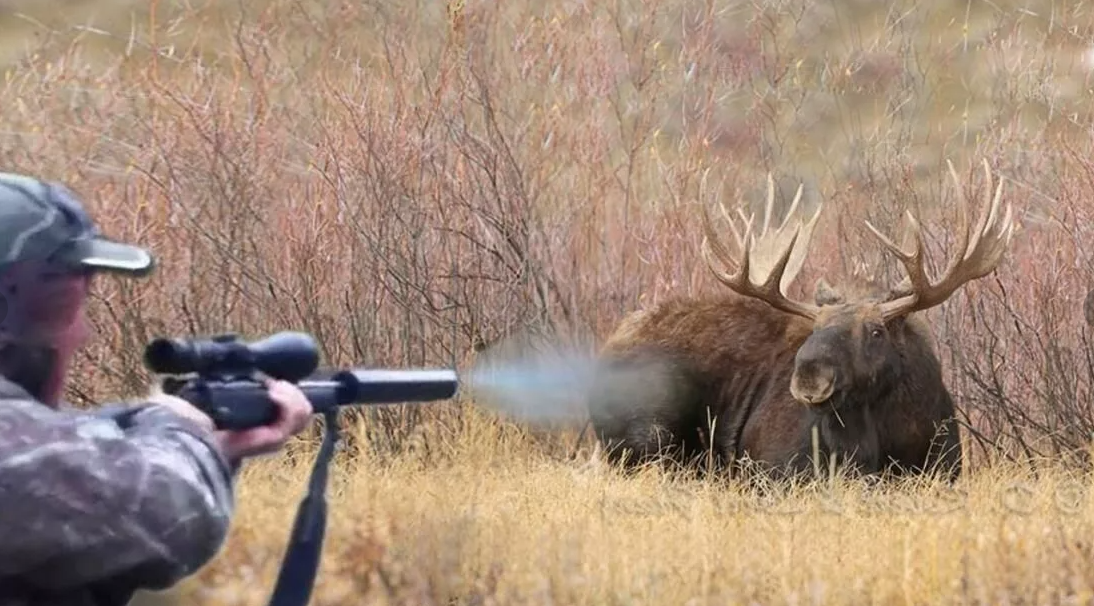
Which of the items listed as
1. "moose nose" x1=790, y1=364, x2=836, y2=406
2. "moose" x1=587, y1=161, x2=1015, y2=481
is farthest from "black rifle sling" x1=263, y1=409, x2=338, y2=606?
"moose nose" x1=790, y1=364, x2=836, y2=406

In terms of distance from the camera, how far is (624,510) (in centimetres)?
705

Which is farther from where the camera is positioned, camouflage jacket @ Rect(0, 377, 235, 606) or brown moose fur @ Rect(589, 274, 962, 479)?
brown moose fur @ Rect(589, 274, 962, 479)

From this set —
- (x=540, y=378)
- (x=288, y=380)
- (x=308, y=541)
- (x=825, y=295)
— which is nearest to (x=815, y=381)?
(x=825, y=295)

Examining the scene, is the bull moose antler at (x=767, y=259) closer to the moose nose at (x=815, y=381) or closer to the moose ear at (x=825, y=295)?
the moose ear at (x=825, y=295)

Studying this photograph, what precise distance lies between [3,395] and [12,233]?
0.65 ft

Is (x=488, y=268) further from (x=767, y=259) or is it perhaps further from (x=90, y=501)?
(x=90, y=501)

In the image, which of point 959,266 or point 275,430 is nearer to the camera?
point 275,430

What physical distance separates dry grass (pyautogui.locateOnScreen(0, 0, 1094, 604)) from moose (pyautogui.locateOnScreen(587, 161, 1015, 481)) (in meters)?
0.39

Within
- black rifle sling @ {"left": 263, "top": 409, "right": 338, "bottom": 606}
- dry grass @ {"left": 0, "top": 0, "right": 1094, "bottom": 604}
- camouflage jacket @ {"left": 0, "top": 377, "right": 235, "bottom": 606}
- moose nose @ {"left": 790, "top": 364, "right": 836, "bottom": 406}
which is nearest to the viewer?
camouflage jacket @ {"left": 0, "top": 377, "right": 235, "bottom": 606}

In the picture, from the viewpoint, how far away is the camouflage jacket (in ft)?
7.18

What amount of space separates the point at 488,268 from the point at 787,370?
5.42 feet

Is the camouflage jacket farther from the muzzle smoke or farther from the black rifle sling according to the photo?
the muzzle smoke

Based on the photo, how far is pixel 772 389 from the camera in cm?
898

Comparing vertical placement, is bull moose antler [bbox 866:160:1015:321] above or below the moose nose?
above
